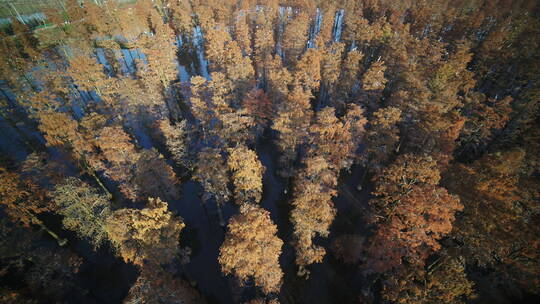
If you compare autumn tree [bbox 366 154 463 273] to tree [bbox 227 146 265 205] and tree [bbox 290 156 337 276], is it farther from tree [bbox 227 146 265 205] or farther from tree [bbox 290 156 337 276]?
tree [bbox 227 146 265 205]

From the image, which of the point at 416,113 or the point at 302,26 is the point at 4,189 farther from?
the point at 302,26

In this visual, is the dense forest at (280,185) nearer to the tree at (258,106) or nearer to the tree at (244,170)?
the tree at (244,170)

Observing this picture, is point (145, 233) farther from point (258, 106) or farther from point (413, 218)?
point (258, 106)

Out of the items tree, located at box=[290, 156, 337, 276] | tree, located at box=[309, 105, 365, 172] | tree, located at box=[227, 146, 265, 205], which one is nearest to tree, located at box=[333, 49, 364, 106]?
tree, located at box=[309, 105, 365, 172]

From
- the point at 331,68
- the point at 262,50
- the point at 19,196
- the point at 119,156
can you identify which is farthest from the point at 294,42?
the point at 19,196

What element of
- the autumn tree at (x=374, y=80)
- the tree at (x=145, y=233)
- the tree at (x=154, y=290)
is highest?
the autumn tree at (x=374, y=80)

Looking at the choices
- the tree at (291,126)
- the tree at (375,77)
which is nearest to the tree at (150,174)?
the tree at (291,126)

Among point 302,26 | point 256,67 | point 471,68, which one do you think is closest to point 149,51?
point 256,67
